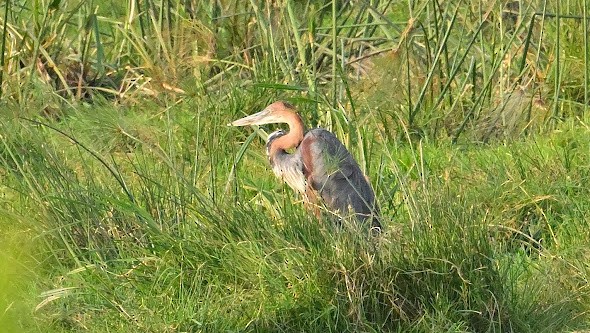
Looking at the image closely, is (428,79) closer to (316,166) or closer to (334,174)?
(316,166)

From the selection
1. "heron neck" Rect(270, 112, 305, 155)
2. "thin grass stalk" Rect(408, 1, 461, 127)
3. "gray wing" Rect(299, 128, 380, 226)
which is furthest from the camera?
"thin grass stalk" Rect(408, 1, 461, 127)

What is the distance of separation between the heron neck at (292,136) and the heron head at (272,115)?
0.07ft

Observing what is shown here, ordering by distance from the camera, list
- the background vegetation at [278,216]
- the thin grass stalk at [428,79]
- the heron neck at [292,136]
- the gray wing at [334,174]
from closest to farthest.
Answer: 1. the background vegetation at [278,216]
2. the gray wing at [334,174]
3. the heron neck at [292,136]
4. the thin grass stalk at [428,79]

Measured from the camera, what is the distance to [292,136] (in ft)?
17.9

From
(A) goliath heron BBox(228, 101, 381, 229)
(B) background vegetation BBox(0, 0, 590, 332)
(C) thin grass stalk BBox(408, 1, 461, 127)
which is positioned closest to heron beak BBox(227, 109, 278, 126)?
(A) goliath heron BBox(228, 101, 381, 229)

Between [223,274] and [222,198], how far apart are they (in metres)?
0.35

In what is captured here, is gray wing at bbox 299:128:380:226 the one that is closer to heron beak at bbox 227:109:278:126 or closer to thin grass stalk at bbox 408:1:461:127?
heron beak at bbox 227:109:278:126

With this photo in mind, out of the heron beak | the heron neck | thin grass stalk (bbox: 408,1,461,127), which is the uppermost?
the heron beak

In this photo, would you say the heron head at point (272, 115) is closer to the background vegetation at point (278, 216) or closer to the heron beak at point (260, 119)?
the heron beak at point (260, 119)

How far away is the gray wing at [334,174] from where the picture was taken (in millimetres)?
4664

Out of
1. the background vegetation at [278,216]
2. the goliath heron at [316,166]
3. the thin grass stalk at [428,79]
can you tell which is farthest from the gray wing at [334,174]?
the thin grass stalk at [428,79]

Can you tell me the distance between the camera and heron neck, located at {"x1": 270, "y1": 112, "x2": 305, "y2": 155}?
17.8ft

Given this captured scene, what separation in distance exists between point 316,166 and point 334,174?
0.27 meters

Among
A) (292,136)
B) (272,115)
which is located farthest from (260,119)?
(292,136)
